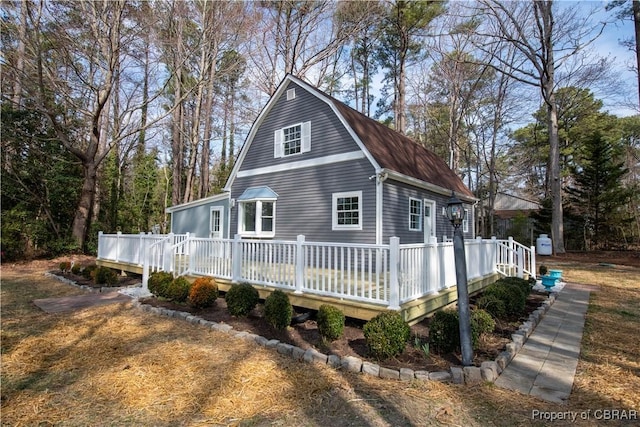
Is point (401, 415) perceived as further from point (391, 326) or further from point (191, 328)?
point (191, 328)

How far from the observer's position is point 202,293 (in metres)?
5.82

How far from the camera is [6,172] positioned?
13094 mm

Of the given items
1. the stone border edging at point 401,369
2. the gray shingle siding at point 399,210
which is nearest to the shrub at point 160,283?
the stone border edging at point 401,369

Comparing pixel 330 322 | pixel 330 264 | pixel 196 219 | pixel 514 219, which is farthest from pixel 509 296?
pixel 514 219

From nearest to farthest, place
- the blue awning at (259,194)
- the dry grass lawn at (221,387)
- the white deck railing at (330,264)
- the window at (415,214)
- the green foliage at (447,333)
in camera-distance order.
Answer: the dry grass lawn at (221,387) < the green foliage at (447,333) < the white deck railing at (330,264) < the window at (415,214) < the blue awning at (259,194)

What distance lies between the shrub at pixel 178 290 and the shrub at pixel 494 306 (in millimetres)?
5258

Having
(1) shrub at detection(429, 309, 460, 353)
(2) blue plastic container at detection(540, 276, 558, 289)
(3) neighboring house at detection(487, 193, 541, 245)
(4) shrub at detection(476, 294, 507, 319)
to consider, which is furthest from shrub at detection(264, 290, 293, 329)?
(3) neighboring house at detection(487, 193, 541, 245)

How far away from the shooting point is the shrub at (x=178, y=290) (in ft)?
20.2

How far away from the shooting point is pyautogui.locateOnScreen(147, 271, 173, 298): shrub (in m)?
6.43

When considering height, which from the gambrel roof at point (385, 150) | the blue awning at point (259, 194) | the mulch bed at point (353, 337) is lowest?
the mulch bed at point (353, 337)

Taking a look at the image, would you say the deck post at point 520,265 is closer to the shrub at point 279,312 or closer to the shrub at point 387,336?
the shrub at point 387,336

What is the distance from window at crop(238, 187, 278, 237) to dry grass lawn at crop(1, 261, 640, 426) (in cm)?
629

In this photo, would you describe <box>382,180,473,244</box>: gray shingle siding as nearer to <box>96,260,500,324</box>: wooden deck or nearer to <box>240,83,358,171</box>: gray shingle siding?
<box>240,83,358,171</box>: gray shingle siding

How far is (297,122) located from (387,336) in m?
8.38
